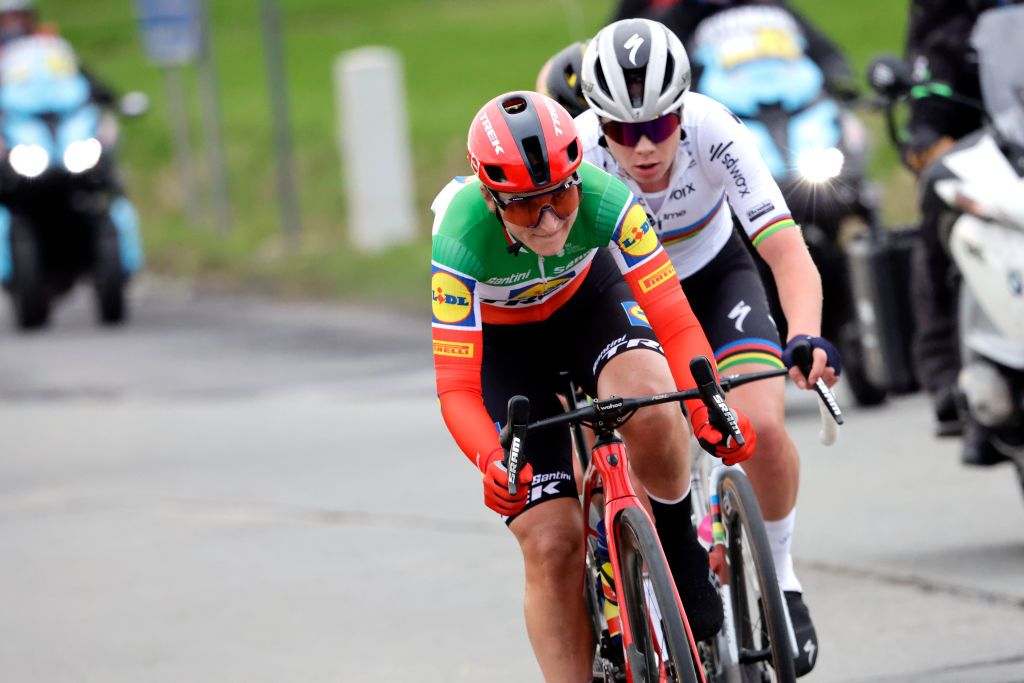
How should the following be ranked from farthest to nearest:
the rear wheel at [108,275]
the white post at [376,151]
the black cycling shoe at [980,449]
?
1. the white post at [376,151]
2. the rear wheel at [108,275]
3. the black cycling shoe at [980,449]

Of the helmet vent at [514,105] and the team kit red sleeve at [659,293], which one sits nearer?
the helmet vent at [514,105]

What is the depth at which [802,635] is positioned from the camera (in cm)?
548

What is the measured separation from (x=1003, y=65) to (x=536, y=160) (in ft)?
9.50

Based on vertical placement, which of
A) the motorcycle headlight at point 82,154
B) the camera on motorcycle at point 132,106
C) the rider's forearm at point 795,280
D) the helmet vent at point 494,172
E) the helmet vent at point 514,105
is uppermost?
the helmet vent at point 514,105

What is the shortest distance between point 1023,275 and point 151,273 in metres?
14.5

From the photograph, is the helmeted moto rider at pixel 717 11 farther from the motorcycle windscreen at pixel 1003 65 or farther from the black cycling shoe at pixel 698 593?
the black cycling shoe at pixel 698 593

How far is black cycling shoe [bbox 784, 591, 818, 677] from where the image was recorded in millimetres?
5383

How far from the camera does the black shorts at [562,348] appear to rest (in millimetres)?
5445

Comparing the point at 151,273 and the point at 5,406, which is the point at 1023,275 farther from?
the point at 151,273

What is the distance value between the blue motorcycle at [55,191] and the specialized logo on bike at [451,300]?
1087 centimetres

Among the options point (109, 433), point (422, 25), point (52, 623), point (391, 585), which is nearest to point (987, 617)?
point (391, 585)

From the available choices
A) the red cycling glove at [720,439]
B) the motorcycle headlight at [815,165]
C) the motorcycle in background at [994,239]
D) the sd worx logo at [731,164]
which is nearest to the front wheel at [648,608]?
the red cycling glove at [720,439]

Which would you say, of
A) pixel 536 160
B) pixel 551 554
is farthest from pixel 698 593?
pixel 536 160

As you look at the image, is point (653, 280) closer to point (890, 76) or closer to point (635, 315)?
point (635, 315)
